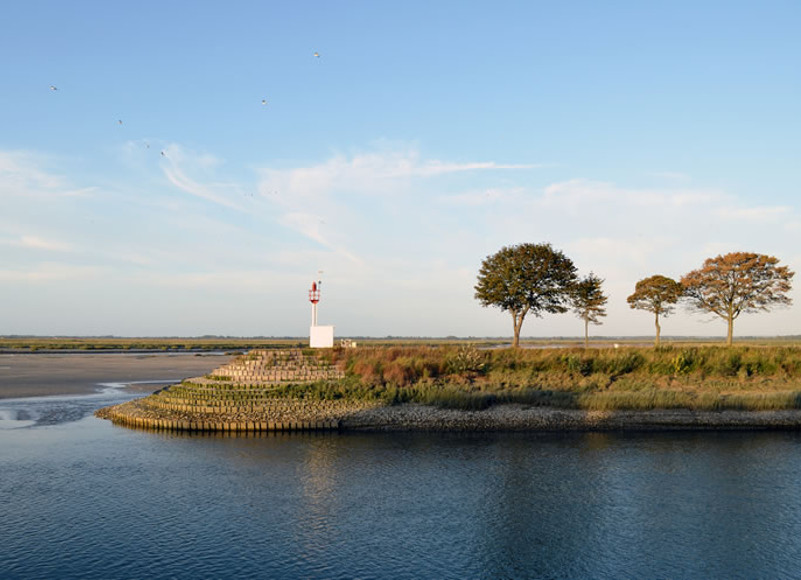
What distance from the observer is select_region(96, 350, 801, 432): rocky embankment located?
3466cm

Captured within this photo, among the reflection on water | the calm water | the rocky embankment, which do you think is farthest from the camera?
the reflection on water

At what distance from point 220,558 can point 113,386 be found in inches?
1715

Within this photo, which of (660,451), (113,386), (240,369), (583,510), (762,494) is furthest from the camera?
(113,386)

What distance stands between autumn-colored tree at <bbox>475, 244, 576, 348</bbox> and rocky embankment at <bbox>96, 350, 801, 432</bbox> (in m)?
26.8

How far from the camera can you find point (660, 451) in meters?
29.0

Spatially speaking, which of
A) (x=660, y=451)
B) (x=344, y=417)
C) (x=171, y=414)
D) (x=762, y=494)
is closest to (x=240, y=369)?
(x=171, y=414)

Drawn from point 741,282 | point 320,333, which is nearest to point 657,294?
point 741,282

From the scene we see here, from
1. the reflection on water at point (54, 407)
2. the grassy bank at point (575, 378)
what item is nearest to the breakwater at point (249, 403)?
the grassy bank at point (575, 378)

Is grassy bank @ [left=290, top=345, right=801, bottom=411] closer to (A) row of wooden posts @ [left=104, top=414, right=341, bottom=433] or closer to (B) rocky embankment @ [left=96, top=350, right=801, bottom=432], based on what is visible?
(B) rocky embankment @ [left=96, top=350, right=801, bottom=432]

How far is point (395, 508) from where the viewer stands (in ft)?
64.7

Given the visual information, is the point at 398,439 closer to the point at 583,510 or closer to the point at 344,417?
the point at 344,417

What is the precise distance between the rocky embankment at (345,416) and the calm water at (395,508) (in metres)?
3.29

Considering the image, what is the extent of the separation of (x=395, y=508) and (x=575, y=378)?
1149 inches

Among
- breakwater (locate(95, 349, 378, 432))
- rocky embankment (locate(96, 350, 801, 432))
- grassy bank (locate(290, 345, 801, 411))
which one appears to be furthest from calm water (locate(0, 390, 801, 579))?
grassy bank (locate(290, 345, 801, 411))
